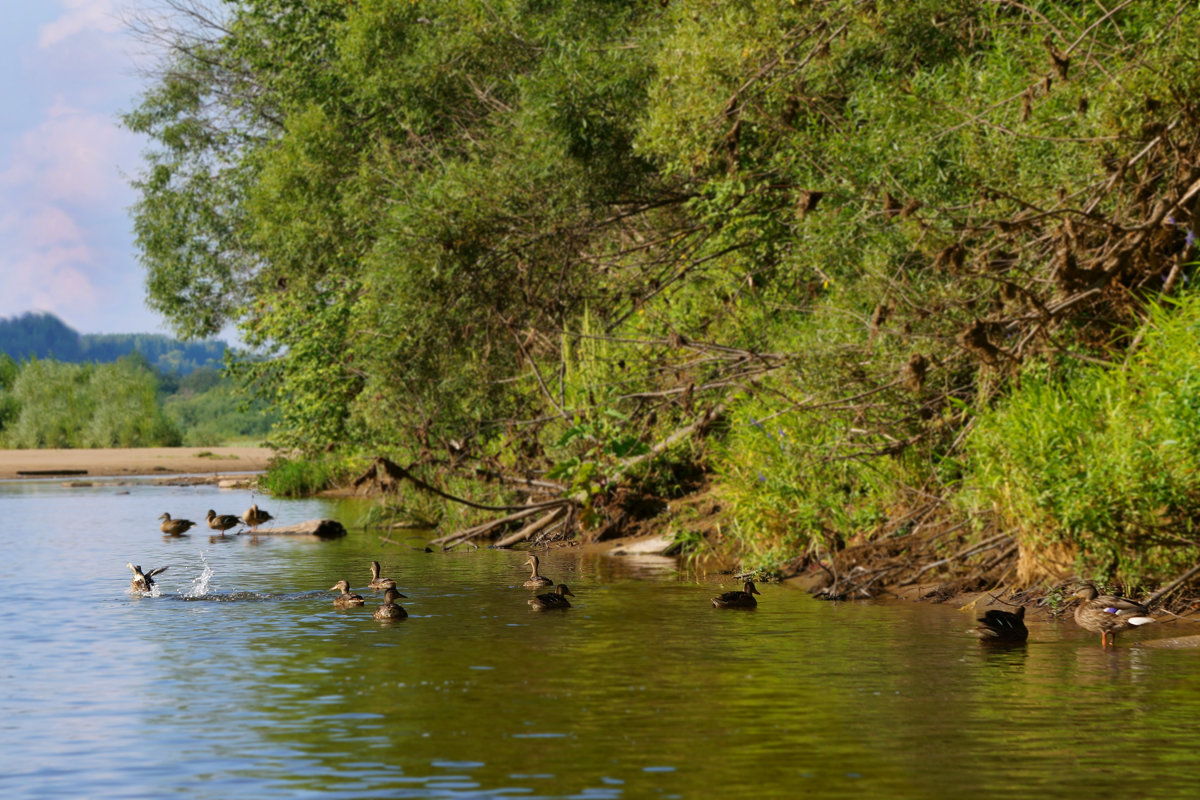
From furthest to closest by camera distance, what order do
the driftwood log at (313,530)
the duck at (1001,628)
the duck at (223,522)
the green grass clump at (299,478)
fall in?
the green grass clump at (299,478), the duck at (223,522), the driftwood log at (313,530), the duck at (1001,628)

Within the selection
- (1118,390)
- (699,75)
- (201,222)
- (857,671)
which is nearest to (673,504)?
(699,75)

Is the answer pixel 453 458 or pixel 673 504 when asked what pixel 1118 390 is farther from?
pixel 453 458

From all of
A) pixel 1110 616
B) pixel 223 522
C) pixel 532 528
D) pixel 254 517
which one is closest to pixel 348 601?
pixel 1110 616

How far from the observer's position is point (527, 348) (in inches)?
961

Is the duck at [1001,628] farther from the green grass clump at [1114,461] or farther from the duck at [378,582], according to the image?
the duck at [378,582]

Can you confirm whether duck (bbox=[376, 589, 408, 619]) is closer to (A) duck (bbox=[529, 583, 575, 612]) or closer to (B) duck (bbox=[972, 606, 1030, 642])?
(A) duck (bbox=[529, 583, 575, 612])

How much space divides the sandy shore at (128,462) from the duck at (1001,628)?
1875 inches

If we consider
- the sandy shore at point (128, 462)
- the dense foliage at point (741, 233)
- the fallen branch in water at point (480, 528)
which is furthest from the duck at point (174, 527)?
the sandy shore at point (128, 462)

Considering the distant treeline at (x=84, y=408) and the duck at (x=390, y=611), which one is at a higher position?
the distant treeline at (x=84, y=408)

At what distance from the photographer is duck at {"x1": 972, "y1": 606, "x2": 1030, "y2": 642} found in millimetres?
12125

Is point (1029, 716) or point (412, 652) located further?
point (412, 652)

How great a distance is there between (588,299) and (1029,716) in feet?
52.5

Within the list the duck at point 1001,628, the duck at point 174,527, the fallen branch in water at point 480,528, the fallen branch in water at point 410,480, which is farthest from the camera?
the duck at point 174,527

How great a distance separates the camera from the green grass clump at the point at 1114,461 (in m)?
12.6
